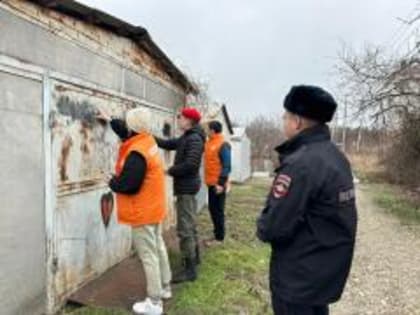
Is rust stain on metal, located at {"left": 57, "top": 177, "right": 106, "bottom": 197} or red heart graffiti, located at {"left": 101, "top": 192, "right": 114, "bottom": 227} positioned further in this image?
red heart graffiti, located at {"left": 101, "top": 192, "right": 114, "bottom": 227}

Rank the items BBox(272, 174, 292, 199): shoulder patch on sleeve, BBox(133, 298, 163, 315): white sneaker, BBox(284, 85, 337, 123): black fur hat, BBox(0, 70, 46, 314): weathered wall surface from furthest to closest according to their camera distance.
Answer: BBox(133, 298, 163, 315): white sneaker
BBox(0, 70, 46, 314): weathered wall surface
BBox(284, 85, 337, 123): black fur hat
BBox(272, 174, 292, 199): shoulder patch on sleeve

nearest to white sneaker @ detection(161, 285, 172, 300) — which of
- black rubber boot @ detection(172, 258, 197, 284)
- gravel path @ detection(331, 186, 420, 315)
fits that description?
black rubber boot @ detection(172, 258, 197, 284)

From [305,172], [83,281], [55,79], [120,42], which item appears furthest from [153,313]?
[120,42]

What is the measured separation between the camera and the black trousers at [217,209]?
27.1ft

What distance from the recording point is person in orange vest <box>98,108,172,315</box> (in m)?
4.66

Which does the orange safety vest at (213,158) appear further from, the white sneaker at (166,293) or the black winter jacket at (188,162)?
the white sneaker at (166,293)

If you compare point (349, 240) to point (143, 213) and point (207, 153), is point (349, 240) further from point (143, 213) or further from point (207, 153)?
point (207, 153)

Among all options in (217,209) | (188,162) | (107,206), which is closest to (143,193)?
(188,162)

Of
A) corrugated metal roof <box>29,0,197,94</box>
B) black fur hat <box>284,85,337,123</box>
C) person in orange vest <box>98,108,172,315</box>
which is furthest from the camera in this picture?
corrugated metal roof <box>29,0,197,94</box>

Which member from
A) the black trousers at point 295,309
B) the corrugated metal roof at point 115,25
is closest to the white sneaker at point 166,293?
the black trousers at point 295,309

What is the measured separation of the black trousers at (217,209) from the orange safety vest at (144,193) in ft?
11.3

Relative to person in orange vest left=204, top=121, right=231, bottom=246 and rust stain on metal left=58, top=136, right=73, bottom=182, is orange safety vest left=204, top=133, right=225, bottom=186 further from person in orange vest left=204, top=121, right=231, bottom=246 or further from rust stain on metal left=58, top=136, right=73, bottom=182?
rust stain on metal left=58, top=136, right=73, bottom=182

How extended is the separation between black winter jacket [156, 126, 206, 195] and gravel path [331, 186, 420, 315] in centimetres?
203

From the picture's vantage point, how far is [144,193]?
4.76 meters
